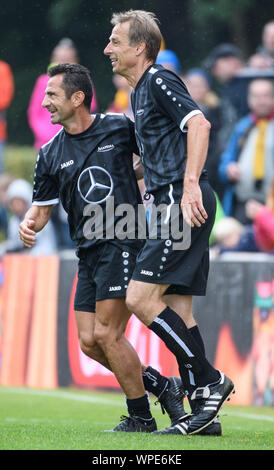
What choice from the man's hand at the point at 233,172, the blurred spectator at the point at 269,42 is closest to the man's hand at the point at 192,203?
the man's hand at the point at 233,172

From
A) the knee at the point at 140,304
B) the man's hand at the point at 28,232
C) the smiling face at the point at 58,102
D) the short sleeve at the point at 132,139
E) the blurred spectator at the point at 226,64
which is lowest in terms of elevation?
the knee at the point at 140,304

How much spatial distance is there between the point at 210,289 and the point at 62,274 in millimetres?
1960

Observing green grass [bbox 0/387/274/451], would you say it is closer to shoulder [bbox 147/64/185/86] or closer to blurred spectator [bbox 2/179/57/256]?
shoulder [bbox 147/64/185/86]

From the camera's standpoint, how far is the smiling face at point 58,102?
759 centimetres

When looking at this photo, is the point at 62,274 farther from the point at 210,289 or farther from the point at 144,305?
the point at 144,305

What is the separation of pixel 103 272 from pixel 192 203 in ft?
3.03

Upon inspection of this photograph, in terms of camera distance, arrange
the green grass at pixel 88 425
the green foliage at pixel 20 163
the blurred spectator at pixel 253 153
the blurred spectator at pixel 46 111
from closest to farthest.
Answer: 1. the green grass at pixel 88 425
2. the blurred spectator at pixel 253 153
3. the blurred spectator at pixel 46 111
4. the green foliage at pixel 20 163

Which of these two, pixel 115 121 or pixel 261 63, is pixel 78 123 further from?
pixel 261 63

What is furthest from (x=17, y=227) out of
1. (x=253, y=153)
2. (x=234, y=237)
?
(x=234, y=237)

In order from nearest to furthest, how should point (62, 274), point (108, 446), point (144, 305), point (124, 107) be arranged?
point (108, 446), point (144, 305), point (62, 274), point (124, 107)

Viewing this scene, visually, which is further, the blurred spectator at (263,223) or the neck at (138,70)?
the blurred spectator at (263,223)

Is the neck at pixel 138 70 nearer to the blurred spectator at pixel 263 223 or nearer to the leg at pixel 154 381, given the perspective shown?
the leg at pixel 154 381

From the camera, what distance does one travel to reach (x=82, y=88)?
7.66 metres

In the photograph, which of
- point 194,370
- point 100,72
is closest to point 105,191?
point 194,370
